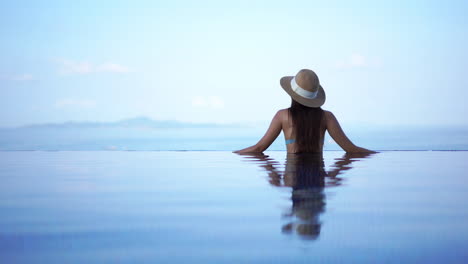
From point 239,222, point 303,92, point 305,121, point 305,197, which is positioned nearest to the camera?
point 239,222

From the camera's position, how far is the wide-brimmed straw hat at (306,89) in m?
5.47

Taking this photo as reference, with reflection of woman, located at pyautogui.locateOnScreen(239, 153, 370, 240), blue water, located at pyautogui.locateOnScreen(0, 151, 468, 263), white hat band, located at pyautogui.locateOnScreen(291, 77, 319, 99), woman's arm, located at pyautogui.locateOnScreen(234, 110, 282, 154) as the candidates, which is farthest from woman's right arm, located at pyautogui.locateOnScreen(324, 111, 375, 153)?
blue water, located at pyautogui.locateOnScreen(0, 151, 468, 263)

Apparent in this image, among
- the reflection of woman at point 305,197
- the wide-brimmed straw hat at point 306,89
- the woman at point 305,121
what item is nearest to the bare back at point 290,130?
the woman at point 305,121

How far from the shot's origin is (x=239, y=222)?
173cm

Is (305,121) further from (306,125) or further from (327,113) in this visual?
(327,113)

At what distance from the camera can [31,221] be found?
1.85m

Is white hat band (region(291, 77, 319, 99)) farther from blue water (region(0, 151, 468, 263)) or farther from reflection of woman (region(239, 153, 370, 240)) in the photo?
blue water (region(0, 151, 468, 263))

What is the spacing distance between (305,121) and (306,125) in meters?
0.05

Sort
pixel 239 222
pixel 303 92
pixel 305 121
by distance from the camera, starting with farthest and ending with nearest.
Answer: pixel 303 92 → pixel 305 121 → pixel 239 222

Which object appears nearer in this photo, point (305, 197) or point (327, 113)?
point (305, 197)

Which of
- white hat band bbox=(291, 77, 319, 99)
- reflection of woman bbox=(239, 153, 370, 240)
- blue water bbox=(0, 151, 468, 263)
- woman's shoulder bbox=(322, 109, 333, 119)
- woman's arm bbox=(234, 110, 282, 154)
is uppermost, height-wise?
white hat band bbox=(291, 77, 319, 99)

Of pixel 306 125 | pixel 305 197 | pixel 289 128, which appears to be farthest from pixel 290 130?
pixel 305 197

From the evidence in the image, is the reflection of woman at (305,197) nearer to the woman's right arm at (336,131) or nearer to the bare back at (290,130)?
the bare back at (290,130)

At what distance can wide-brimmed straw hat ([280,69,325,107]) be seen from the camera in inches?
215
